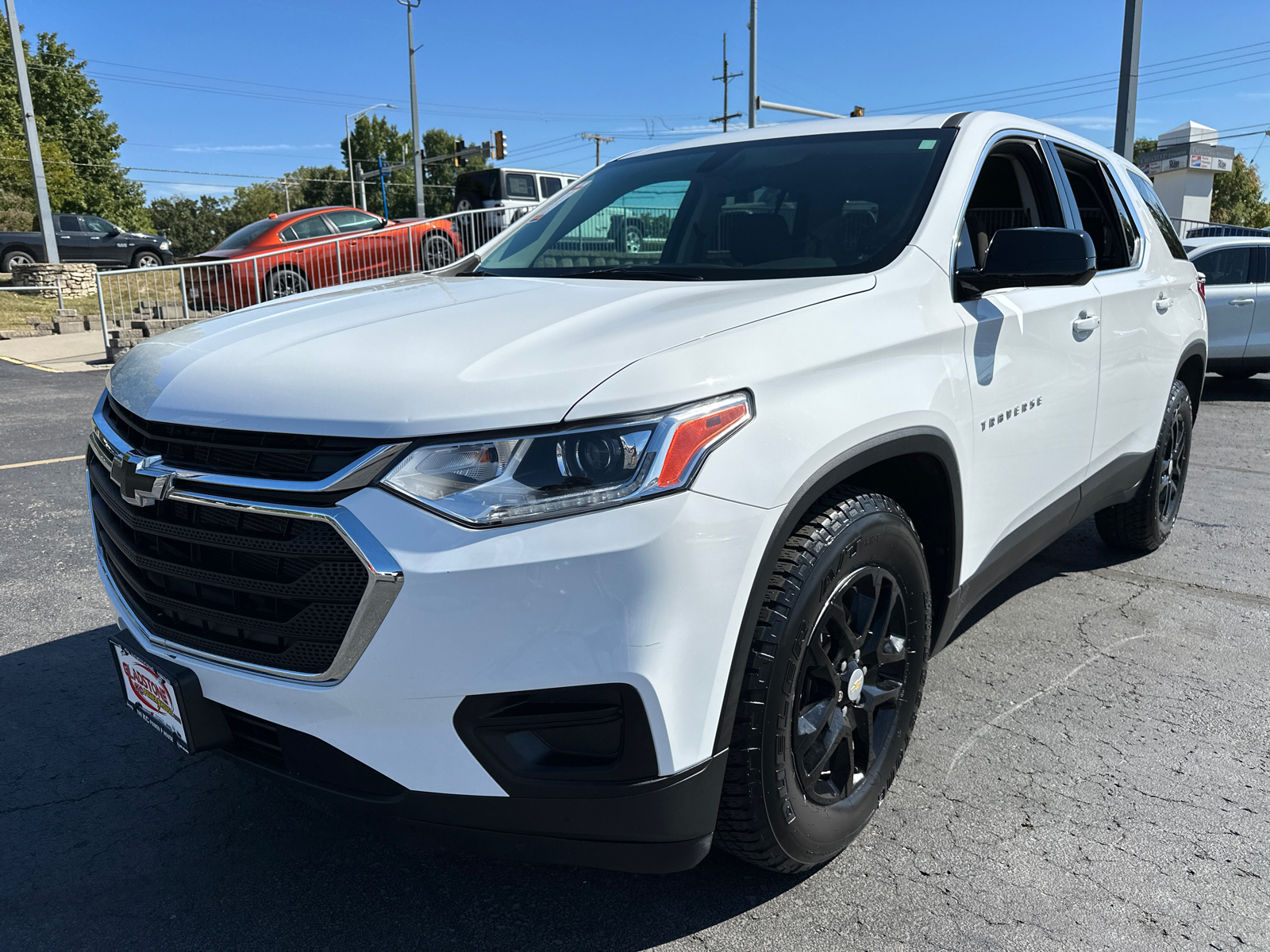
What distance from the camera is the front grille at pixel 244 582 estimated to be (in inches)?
66.6

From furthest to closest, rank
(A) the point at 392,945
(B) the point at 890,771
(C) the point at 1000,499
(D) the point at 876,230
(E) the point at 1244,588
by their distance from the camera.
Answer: (E) the point at 1244,588
(C) the point at 1000,499
(D) the point at 876,230
(B) the point at 890,771
(A) the point at 392,945

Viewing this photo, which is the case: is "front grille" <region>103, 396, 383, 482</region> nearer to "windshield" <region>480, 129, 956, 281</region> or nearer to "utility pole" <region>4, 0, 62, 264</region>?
"windshield" <region>480, 129, 956, 281</region>

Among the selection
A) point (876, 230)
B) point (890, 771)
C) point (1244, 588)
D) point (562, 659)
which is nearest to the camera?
point (562, 659)

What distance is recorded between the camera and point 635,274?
2670 millimetres

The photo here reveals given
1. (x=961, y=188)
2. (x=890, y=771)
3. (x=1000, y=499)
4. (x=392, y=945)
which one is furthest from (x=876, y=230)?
(x=392, y=945)

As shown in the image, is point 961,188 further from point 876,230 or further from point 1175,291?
point 1175,291

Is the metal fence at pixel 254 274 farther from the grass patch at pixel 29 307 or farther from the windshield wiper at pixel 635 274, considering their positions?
the windshield wiper at pixel 635 274

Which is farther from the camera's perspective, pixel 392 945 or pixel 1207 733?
pixel 1207 733

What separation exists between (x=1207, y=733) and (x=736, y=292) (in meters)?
2.08

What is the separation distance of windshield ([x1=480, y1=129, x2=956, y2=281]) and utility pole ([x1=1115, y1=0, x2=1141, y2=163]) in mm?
11564

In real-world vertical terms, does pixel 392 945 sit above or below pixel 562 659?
below

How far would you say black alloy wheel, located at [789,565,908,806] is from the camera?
210 cm

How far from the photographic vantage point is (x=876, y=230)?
103 inches

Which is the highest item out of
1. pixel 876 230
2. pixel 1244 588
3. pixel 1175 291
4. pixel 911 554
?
pixel 876 230
